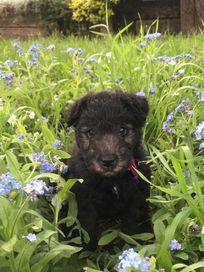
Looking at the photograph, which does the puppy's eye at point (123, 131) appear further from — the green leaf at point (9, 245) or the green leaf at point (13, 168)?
the green leaf at point (9, 245)

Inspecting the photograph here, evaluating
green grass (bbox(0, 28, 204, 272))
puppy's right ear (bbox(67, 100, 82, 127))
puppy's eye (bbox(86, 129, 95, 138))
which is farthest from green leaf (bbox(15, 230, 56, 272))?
puppy's right ear (bbox(67, 100, 82, 127))

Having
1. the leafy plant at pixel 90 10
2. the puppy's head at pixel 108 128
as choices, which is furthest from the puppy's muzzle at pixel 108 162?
the leafy plant at pixel 90 10

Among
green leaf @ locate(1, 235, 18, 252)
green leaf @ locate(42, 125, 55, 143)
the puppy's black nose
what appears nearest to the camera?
green leaf @ locate(1, 235, 18, 252)

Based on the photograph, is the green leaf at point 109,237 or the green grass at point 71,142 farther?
the green leaf at point 109,237

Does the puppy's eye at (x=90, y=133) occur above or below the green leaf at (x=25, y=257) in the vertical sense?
above

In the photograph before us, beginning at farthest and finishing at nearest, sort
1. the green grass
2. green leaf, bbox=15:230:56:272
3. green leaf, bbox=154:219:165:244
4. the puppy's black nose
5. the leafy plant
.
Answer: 1. the leafy plant
2. the puppy's black nose
3. green leaf, bbox=154:219:165:244
4. the green grass
5. green leaf, bbox=15:230:56:272

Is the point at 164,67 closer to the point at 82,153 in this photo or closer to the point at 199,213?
the point at 82,153

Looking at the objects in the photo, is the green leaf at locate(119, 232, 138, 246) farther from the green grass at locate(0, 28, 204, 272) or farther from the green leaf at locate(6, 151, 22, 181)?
the green leaf at locate(6, 151, 22, 181)

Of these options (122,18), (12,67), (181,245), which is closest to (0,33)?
(122,18)
